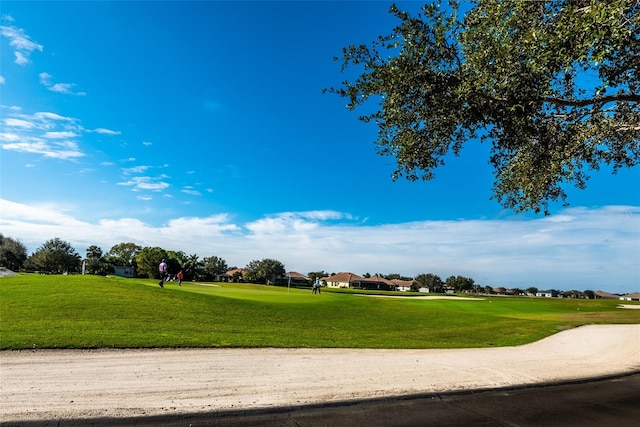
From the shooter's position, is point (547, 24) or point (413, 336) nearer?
point (547, 24)

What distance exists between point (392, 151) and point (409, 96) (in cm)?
233

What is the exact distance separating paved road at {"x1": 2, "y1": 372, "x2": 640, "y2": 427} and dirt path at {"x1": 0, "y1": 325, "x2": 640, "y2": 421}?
25 centimetres

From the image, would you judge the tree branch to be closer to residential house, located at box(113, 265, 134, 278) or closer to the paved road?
the paved road

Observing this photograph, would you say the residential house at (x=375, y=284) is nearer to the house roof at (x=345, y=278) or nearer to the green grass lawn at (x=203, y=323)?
the house roof at (x=345, y=278)

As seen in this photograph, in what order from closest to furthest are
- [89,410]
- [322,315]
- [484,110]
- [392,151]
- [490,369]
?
[89,410] → [484,110] → [490,369] → [392,151] → [322,315]

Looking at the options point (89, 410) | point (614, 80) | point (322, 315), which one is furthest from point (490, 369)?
point (322, 315)

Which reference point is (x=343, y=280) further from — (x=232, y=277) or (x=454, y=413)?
(x=454, y=413)

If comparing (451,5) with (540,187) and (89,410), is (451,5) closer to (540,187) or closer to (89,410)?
(540,187)

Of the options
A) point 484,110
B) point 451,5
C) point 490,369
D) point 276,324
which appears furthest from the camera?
point 276,324

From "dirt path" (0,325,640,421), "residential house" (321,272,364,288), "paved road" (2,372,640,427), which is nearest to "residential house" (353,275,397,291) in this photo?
"residential house" (321,272,364,288)

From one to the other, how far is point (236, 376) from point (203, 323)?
382 inches

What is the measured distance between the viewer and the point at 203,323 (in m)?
17.8

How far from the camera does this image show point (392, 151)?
12492mm

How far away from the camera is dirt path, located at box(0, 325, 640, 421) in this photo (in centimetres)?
668
